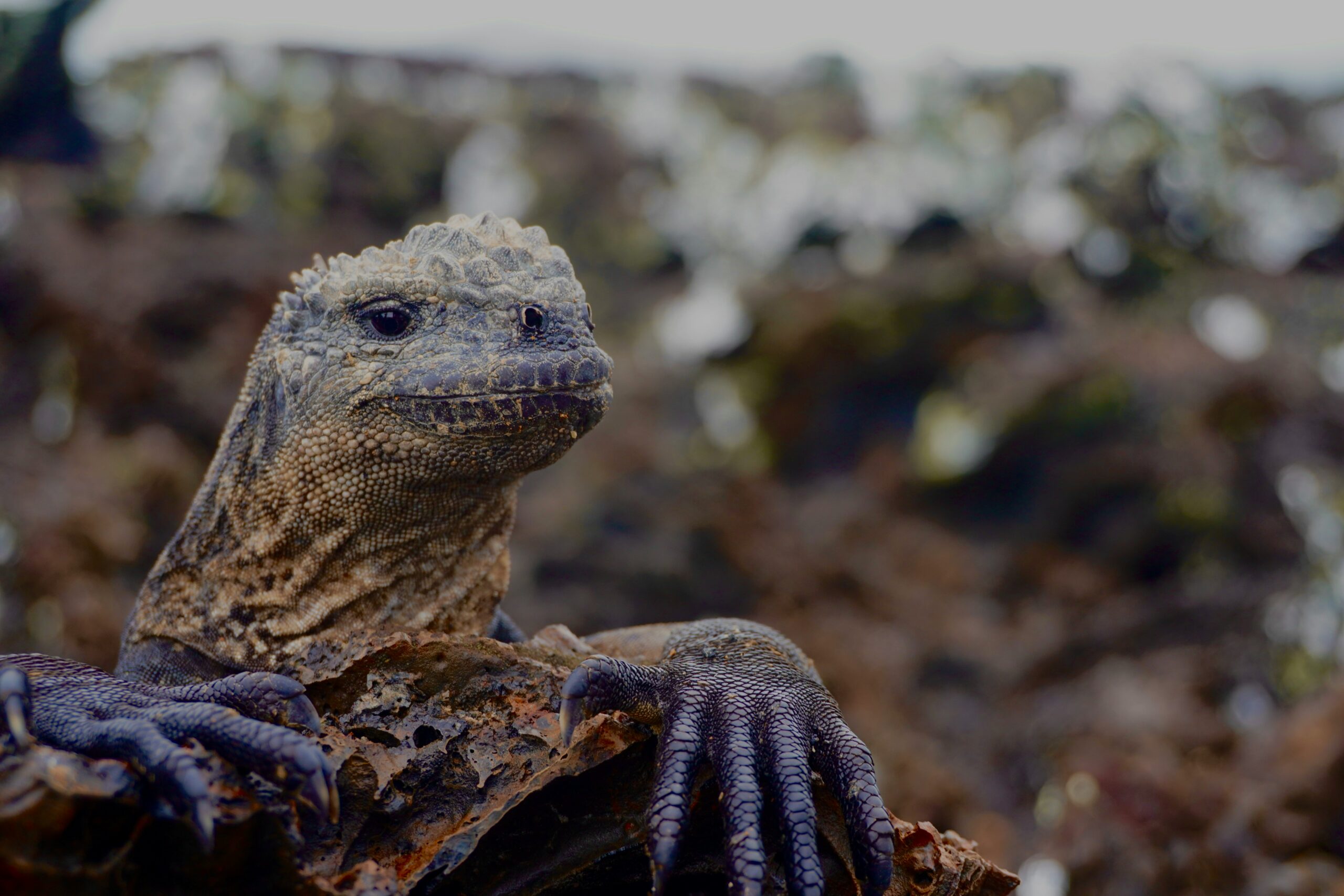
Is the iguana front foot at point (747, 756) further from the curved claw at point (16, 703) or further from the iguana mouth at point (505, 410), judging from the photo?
the curved claw at point (16, 703)

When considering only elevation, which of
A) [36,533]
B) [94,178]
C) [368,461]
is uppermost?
[94,178]

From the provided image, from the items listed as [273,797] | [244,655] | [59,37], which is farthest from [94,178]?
[273,797]

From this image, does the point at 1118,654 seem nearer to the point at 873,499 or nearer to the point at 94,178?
the point at 873,499

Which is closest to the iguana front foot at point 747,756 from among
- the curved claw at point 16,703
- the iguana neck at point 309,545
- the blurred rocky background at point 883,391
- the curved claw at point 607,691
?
the curved claw at point 607,691

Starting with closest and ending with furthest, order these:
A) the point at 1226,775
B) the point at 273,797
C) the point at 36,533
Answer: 1. the point at 273,797
2. the point at 1226,775
3. the point at 36,533

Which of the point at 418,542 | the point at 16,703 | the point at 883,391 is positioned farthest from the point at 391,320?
the point at 883,391

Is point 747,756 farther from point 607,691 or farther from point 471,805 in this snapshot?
point 471,805
